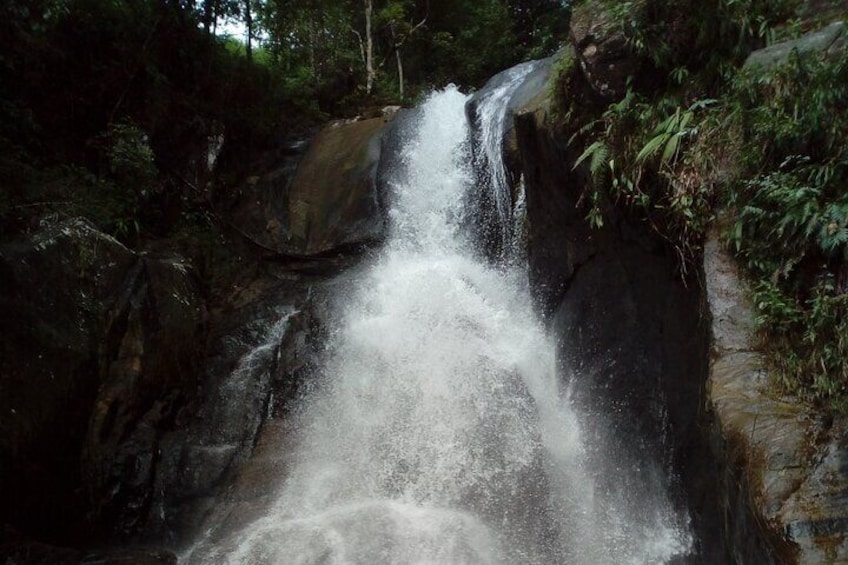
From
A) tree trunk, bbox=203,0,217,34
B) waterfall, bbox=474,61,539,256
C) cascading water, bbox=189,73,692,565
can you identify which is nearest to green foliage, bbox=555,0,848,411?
cascading water, bbox=189,73,692,565

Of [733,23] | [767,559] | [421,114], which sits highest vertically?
[421,114]

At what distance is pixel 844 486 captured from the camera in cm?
295

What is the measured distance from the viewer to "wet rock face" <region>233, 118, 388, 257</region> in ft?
37.0

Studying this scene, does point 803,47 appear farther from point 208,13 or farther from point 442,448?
point 208,13

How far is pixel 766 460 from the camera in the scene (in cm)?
326

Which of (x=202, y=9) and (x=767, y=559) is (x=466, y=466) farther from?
(x=202, y=9)

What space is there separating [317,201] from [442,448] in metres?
6.33

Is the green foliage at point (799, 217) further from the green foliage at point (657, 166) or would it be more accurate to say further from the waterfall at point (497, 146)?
the waterfall at point (497, 146)

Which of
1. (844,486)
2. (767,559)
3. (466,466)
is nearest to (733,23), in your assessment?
(844,486)

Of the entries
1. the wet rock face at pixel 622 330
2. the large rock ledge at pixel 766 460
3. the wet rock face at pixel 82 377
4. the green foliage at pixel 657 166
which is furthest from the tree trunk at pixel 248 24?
the large rock ledge at pixel 766 460

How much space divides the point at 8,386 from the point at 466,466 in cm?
493

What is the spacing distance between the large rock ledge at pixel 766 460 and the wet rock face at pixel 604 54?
101 inches

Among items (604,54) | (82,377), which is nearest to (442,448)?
(82,377)

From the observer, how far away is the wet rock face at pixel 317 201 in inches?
444
